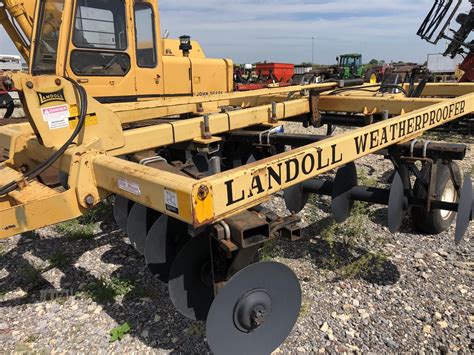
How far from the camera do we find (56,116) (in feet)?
7.63

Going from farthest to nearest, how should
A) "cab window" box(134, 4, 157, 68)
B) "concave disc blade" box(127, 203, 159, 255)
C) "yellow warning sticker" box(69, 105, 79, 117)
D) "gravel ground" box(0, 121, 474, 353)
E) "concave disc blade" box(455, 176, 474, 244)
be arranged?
1. "cab window" box(134, 4, 157, 68)
2. "concave disc blade" box(455, 176, 474, 244)
3. "concave disc blade" box(127, 203, 159, 255)
4. "gravel ground" box(0, 121, 474, 353)
5. "yellow warning sticker" box(69, 105, 79, 117)

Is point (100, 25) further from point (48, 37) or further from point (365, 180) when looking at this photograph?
point (365, 180)

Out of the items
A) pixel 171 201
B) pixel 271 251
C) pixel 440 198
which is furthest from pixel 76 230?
pixel 440 198

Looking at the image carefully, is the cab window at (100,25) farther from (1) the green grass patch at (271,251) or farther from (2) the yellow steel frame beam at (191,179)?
(1) the green grass patch at (271,251)

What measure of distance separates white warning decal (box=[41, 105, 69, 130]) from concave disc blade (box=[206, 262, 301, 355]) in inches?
51.5

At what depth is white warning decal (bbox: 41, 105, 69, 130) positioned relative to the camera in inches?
90.0

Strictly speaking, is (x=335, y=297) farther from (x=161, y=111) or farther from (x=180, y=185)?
(x=161, y=111)

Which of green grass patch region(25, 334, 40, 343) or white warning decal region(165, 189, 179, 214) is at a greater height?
white warning decal region(165, 189, 179, 214)

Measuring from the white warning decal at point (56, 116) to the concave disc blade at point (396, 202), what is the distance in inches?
89.1

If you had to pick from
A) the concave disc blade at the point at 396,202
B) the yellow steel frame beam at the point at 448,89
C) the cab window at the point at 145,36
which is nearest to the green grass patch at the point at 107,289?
the concave disc blade at the point at 396,202

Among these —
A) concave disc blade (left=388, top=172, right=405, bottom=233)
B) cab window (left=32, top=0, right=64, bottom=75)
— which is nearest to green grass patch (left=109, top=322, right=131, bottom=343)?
concave disc blade (left=388, top=172, right=405, bottom=233)

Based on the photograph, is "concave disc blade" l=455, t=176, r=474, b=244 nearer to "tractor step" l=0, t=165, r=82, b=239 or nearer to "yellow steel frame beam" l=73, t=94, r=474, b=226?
"yellow steel frame beam" l=73, t=94, r=474, b=226

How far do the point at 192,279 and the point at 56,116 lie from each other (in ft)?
3.92

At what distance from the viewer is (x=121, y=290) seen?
3.15 meters
